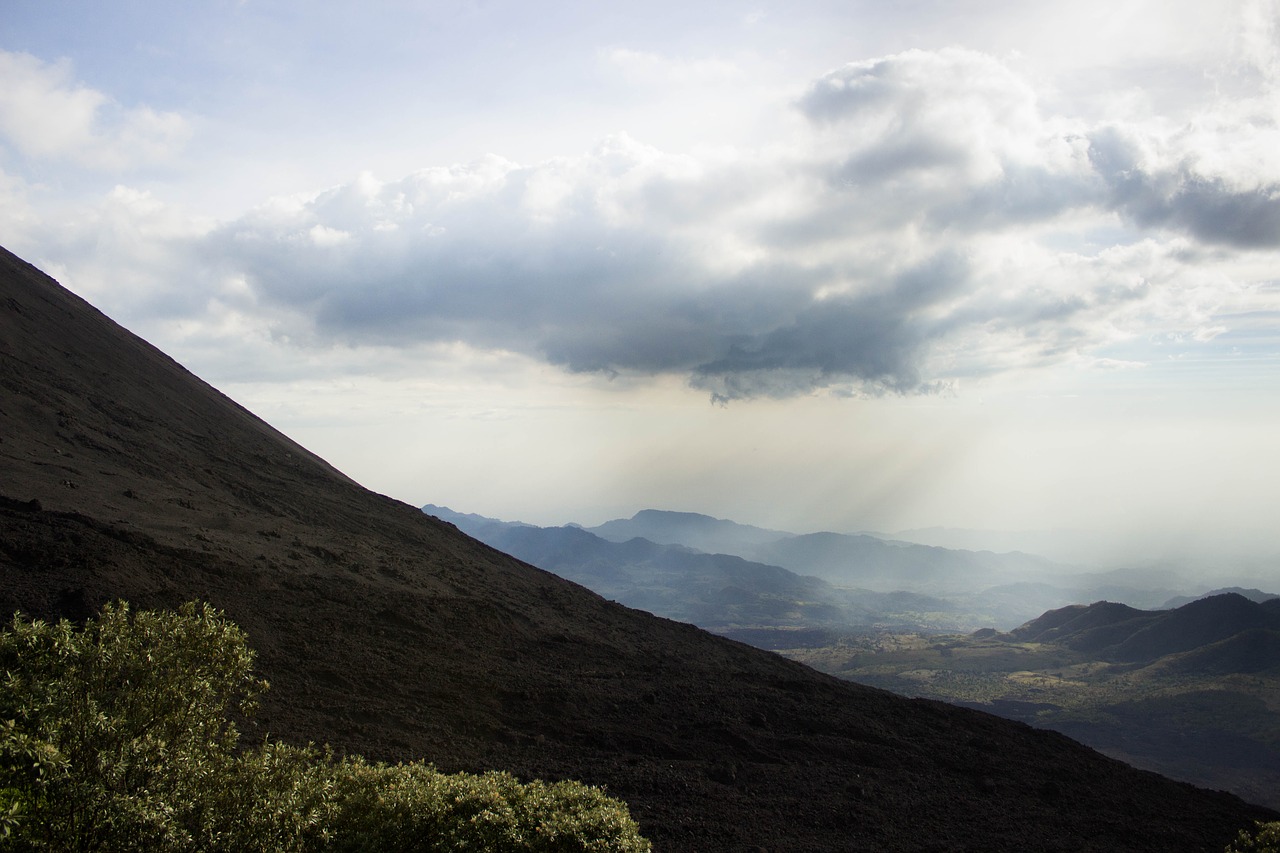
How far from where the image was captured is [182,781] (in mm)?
7676

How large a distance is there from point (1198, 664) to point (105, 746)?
109 meters

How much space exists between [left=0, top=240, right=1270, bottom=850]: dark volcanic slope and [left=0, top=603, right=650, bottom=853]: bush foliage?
757 cm

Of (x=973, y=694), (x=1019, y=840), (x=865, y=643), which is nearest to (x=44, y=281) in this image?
(x=1019, y=840)

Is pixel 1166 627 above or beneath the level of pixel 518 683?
above

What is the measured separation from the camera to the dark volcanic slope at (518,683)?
746 inches

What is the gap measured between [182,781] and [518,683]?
18.4 meters

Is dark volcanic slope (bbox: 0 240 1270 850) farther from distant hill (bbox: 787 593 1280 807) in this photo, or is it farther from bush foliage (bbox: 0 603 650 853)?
distant hill (bbox: 787 593 1280 807)

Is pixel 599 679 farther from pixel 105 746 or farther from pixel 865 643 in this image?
pixel 865 643

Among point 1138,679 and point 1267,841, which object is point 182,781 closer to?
point 1267,841

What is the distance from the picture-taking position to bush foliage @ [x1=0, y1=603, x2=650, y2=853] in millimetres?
6914

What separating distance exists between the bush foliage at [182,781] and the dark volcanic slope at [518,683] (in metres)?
7.57

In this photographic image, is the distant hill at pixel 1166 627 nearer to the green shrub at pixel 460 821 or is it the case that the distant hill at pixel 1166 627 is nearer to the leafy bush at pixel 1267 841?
the leafy bush at pixel 1267 841

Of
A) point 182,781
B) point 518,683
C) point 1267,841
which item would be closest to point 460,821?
point 182,781

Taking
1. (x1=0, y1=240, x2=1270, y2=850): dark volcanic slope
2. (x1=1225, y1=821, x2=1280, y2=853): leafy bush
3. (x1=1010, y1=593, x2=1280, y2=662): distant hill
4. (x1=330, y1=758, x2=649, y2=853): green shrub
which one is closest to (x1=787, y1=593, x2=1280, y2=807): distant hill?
(x1=1010, y1=593, x2=1280, y2=662): distant hill
